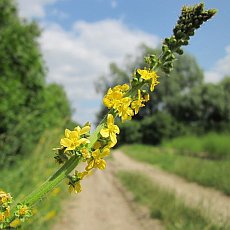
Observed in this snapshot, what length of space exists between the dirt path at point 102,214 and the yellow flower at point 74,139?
6819 mm

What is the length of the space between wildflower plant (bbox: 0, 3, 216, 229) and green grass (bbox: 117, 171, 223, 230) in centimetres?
482

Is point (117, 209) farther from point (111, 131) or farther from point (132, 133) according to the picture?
point (132, 133)

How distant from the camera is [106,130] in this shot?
52.3 inches

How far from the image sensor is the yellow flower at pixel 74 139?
1.30 meters

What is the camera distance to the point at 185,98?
48.8 meters

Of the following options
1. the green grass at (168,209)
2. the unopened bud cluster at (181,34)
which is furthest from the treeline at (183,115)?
the unopened bud cluster at (181,34)

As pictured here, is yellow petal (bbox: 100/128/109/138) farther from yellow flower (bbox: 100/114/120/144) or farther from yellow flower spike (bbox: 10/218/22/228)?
yellow flower spike (bbox: 10/218/22/228)

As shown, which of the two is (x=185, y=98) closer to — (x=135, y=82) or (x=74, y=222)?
(x=74, y=222)

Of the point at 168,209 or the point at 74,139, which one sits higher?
the point at 168,209

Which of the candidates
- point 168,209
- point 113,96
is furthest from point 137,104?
point 168,209

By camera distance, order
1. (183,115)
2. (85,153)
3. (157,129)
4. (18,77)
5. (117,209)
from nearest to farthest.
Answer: (85,153) → (18,77) → (117,209) → (157,129) → (183,115)

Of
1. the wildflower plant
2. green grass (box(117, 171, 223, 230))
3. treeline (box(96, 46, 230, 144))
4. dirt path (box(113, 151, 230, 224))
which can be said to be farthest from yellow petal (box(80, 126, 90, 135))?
treeline (box(96, 46, 230, 144))

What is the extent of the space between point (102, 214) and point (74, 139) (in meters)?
8.88

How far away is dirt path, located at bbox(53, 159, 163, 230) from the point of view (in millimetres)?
8586
